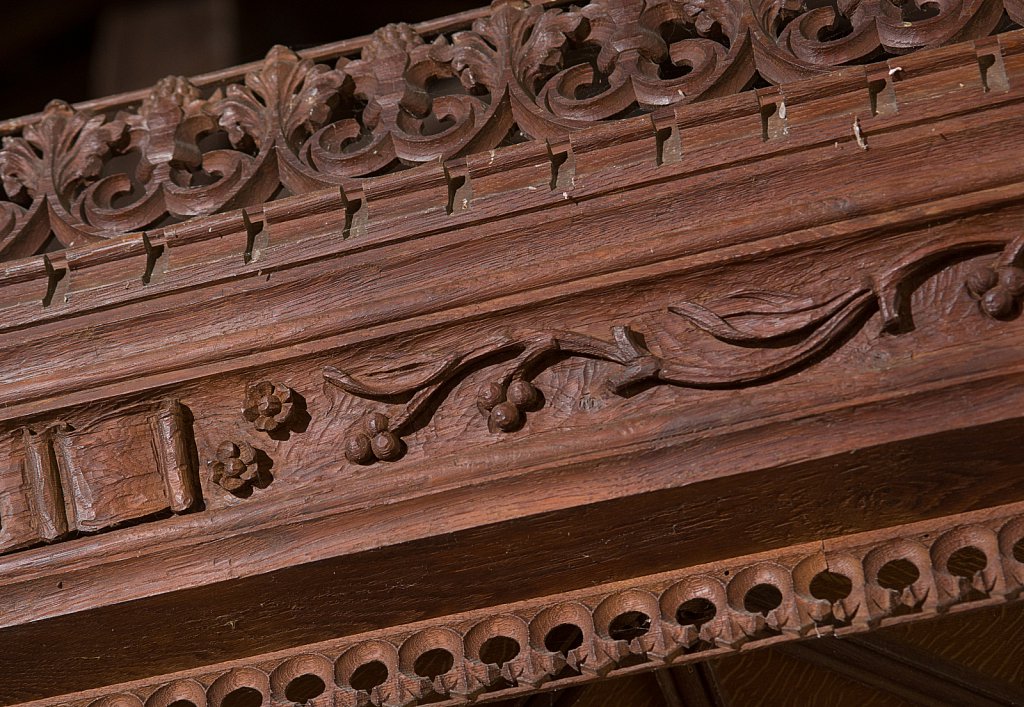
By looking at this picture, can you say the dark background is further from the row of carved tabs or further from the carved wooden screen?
the carved wooden screen

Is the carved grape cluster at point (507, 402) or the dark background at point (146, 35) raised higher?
the dark background at point (146, 35)

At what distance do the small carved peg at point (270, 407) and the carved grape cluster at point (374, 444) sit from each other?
0.06 meters

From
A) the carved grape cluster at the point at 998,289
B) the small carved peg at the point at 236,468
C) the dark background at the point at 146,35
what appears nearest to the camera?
the carved grape cluster at the point at 998,289

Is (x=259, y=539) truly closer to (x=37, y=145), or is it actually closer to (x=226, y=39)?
(x=37, y=145)

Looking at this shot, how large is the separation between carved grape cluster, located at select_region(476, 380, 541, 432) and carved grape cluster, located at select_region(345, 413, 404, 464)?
0.07 metres

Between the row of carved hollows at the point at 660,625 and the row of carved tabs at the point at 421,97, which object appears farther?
the row of carved tabs at the point at 421,97

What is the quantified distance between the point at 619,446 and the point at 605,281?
131 millimetres

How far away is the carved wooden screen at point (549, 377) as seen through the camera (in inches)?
35.7

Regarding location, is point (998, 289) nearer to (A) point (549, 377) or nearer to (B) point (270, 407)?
(A) point (549, 377)

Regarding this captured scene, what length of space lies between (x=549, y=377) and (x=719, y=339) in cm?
13

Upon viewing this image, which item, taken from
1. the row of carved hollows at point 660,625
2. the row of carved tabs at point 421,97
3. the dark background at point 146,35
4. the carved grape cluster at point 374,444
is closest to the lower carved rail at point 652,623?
the row of carved hollows at point 660,625

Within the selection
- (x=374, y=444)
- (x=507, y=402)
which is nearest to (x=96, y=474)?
(x=374, y=444)

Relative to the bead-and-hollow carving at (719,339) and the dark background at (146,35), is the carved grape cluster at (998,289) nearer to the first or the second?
the bead-and-hollow carving at (719,339)

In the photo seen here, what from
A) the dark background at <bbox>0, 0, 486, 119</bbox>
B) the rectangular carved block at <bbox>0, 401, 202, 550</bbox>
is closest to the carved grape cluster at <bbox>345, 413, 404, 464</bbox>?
the rectangular carved block at <bbox>0, 401, 202, 550</bbox>
